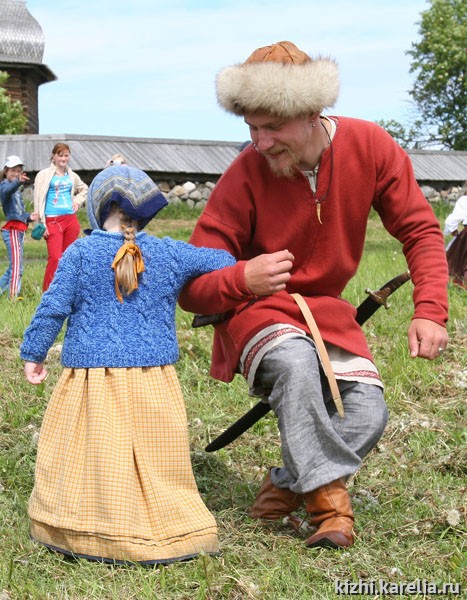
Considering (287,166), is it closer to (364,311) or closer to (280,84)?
Result: (280,84)

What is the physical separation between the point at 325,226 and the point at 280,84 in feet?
1.93

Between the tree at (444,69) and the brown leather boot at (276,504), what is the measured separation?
36.7 metres

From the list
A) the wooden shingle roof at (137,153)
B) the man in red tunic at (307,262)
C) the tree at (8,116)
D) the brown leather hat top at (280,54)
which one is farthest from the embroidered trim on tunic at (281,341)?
the tree at (8,116)

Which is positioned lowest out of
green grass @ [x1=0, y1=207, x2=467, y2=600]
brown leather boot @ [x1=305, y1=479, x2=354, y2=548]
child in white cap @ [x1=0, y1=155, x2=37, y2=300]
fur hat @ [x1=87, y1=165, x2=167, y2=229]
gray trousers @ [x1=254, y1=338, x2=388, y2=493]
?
child in white cap @ [x1=0, y1=155, x2=37, y2=300]

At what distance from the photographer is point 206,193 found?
21328 mm

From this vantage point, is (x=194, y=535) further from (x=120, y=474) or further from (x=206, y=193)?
(x=206, y=193)

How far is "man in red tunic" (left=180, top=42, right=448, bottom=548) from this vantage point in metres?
3.63

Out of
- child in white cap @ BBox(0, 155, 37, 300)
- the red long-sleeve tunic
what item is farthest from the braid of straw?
child in white cap @ BBox(0, 155, 37, 300)

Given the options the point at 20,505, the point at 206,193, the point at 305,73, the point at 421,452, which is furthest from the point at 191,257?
the point at 206,193

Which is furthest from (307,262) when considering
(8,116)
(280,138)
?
(8,116)

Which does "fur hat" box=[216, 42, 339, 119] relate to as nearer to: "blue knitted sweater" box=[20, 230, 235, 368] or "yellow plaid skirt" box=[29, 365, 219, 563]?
"blue knitted sweater" box=[20, 230, 235, 368]

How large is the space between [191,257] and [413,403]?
92.3 inches

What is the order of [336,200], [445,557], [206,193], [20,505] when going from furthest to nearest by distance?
[206,193]
[20,505]
[336,200]
[445,557]

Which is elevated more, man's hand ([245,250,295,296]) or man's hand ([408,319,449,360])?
man's hand ([245,250,295,296])
